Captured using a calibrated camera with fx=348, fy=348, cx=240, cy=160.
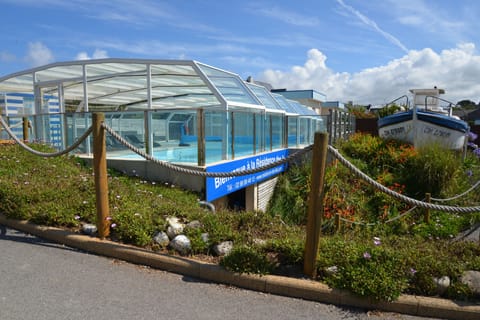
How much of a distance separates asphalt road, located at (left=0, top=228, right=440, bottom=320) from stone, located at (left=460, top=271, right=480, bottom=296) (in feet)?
2.10

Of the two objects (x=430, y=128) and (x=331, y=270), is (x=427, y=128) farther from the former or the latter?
(x=331, y=270)

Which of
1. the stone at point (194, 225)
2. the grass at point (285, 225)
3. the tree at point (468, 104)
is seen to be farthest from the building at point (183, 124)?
the tree at point (468, 104)

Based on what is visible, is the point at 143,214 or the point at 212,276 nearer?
the point at 212,276

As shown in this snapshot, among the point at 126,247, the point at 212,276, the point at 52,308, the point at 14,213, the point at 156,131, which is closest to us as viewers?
the point at 52,308

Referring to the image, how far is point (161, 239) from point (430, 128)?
12.1 meters

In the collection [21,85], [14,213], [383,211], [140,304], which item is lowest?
[383,211]

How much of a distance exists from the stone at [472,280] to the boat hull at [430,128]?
1018 cm

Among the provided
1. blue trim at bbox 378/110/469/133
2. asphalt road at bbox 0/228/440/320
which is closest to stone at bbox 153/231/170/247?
asphalt road at bbox 0/228/440/320

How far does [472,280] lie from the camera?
3062 mm

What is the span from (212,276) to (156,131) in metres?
5.48

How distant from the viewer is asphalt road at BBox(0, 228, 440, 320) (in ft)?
9.36

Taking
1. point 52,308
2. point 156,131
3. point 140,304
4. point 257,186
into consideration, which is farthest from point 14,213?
point 257,186

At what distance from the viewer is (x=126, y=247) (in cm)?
390

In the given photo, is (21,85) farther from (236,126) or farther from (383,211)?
(383,211)
